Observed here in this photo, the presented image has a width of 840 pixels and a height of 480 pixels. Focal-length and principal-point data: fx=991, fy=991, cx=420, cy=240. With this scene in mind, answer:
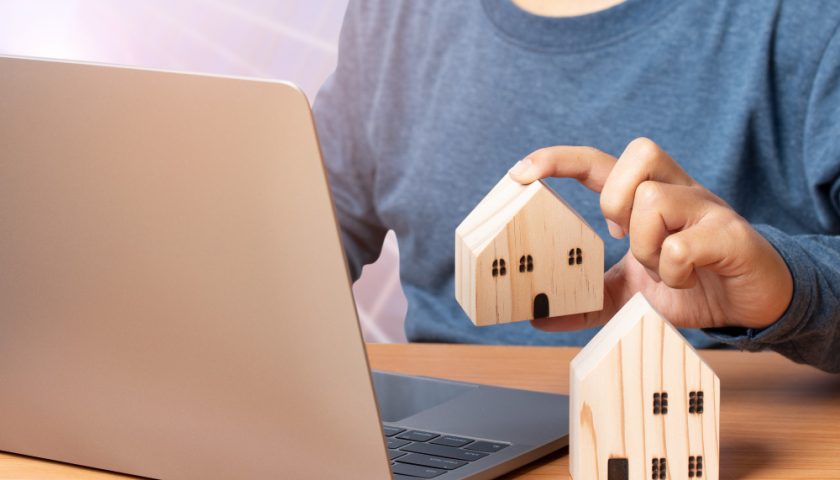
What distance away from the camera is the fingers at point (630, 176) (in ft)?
2.32

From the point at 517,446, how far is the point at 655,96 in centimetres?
70

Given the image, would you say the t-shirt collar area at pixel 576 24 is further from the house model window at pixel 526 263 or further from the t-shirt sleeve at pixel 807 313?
the house model window at pixel 526 263

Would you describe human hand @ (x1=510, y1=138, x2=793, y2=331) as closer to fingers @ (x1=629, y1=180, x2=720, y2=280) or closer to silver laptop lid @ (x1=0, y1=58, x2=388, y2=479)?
fingers @ (x1=629, y1=180, x2=720, y2=280)

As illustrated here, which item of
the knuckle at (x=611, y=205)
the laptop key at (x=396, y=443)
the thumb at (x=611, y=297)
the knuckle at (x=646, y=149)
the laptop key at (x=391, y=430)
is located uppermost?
the knuckle at (x=646, y=149)

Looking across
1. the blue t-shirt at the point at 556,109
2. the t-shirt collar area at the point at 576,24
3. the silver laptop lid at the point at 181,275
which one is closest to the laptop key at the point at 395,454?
the silver laptop lid at the point at 181,275

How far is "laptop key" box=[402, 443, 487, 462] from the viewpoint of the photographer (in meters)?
0.69

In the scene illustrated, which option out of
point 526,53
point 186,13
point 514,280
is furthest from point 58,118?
point 186,13

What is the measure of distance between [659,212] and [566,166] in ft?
0.41

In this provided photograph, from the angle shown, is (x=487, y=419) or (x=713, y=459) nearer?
(x=713, y=459)

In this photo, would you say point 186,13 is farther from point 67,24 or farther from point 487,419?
point 487,419

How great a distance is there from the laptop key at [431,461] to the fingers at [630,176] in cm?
20

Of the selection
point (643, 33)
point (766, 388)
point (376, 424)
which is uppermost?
point (643, 33)

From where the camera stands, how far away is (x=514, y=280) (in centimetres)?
72

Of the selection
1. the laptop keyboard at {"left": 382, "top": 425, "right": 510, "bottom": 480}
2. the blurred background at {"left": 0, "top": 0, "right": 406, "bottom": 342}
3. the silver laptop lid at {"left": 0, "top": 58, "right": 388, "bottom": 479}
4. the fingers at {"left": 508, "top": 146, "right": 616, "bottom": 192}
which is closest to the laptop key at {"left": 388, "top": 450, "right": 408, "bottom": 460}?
the laptop keyboard at {"left": 382, "top": 425, "right": 510, "bottom": 480}
